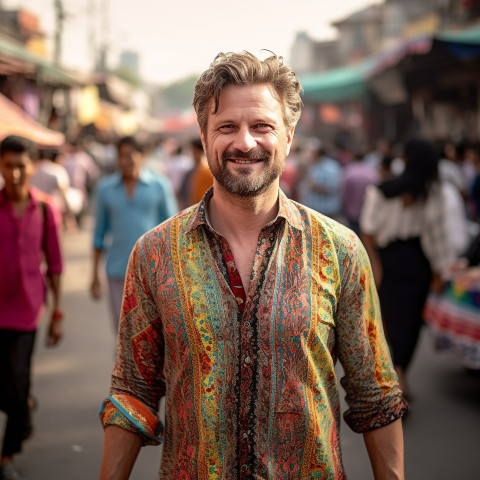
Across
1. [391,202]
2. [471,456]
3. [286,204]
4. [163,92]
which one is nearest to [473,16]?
[391,202]

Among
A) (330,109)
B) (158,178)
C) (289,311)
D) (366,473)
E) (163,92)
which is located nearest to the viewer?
(289,311)

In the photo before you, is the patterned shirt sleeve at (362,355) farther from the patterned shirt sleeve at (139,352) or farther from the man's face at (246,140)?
the patterned shirt sleeve at (139,352)

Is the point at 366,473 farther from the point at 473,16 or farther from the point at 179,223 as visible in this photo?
the point at 473,16

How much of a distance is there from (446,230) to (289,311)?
12.7 feet

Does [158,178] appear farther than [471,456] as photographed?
Yes

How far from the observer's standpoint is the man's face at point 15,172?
189 inches

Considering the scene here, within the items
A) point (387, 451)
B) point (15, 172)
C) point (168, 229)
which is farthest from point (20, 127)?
point (387, 451)

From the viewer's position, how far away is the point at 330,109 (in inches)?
1581

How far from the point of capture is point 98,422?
217 inches

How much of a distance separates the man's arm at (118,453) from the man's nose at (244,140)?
0.88 meters

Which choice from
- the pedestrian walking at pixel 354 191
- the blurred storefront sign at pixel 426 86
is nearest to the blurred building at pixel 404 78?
the blurred storefront sign at pixel 426 86

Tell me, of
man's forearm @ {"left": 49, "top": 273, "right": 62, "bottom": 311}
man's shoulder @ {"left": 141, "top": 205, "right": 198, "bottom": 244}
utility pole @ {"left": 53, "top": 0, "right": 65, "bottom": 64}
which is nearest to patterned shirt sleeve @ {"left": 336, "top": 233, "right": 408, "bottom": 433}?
man's shoulder @ {"left": 141, "top": 205, "right": 198, "bottom": 244}

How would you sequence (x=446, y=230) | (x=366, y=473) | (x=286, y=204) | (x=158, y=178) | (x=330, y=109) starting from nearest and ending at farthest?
(x=286, y=204)
(x=366, y=473)
(x=446, y=230)
(x=158, y=178)
(x=330, y=109)

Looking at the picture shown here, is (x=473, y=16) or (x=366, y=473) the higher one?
(x=473, y=16)
